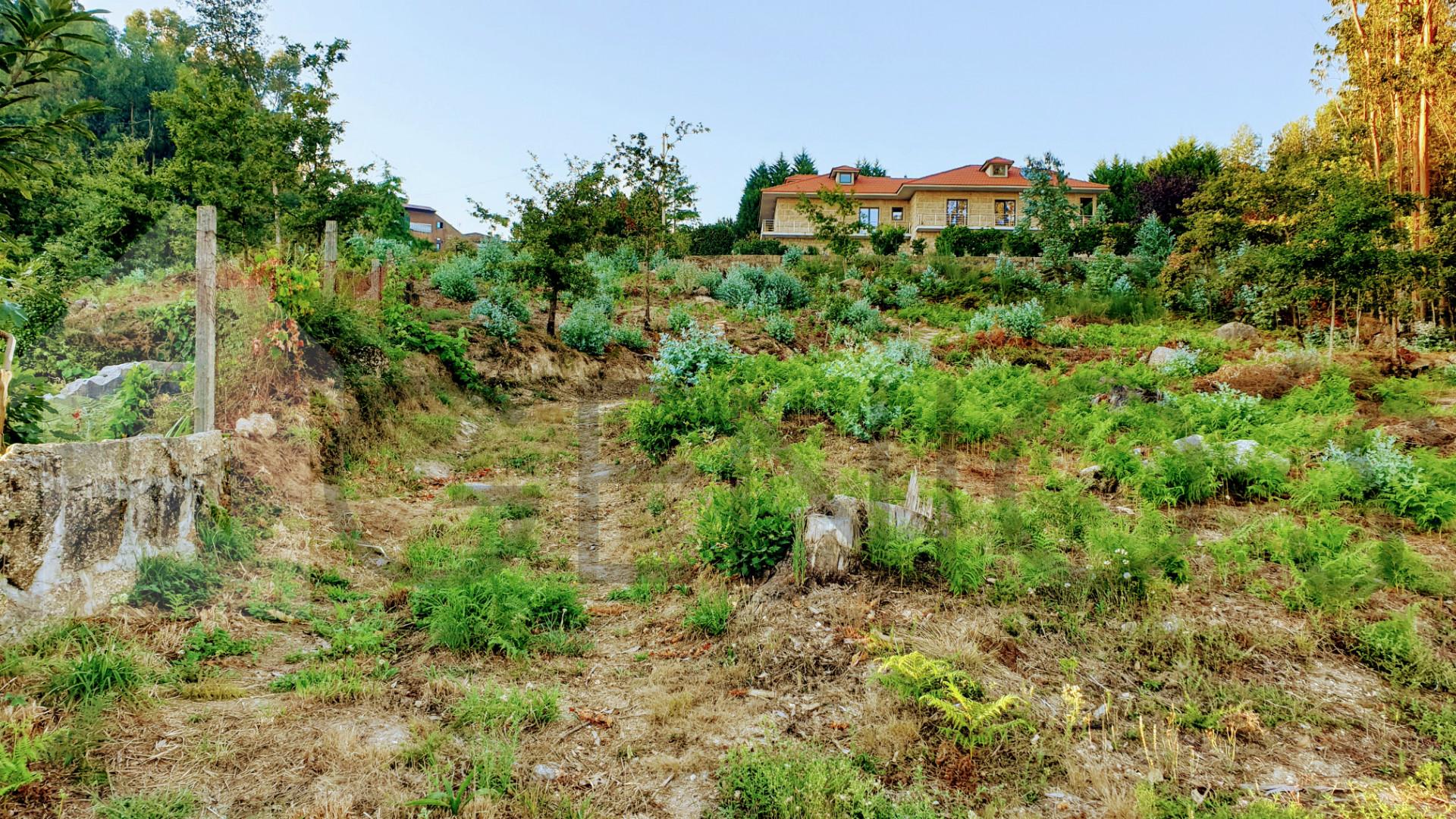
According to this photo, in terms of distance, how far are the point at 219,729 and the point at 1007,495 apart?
531 centimetres

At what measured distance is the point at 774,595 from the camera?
4.48 meters

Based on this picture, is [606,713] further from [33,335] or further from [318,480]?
[33,335]

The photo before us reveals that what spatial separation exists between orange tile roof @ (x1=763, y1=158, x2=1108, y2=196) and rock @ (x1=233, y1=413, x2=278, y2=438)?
31.1 metres

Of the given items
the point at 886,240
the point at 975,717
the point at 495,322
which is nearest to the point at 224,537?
the point at 975,717

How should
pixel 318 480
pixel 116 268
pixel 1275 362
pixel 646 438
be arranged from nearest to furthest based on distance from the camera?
1. pixel 318 480
2. pixel 646 438
3. pixel 1275 362
4. pixel 116 268

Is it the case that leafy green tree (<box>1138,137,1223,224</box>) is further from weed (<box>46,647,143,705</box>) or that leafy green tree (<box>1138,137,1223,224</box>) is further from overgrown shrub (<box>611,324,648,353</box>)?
weed (<box>46,647,143,705</box>)

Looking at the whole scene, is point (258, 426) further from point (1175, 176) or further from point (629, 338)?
point (1175, 176)

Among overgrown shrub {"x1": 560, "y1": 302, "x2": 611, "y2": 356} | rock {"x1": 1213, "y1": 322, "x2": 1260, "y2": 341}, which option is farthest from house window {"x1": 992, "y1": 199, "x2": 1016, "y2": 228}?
overgrown shrub {"x1": 560, "y1": 302, "x2": 611, "y2": 356}

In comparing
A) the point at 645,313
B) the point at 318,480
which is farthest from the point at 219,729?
the point at 645,313

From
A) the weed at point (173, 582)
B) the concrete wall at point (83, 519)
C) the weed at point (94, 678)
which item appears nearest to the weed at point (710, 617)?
the weed at point (94, 678)

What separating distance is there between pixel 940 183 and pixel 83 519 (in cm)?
3695

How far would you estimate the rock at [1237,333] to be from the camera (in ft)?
43.5

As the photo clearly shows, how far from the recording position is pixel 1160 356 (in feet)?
37.6

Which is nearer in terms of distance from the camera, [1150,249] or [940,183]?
[1150,249]
